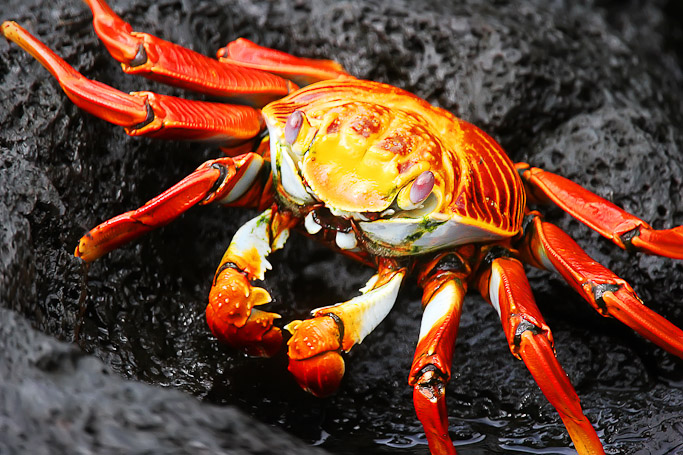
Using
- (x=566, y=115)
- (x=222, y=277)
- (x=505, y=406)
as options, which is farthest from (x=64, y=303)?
(x=566, y=115)

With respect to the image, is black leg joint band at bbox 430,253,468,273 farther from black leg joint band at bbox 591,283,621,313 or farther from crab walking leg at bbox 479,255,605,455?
black leg joint band at bbox 591,283,621,313

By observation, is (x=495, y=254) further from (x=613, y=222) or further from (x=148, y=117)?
(x=148, y=117)

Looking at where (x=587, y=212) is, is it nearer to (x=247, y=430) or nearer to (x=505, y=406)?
(x=505, y=406)

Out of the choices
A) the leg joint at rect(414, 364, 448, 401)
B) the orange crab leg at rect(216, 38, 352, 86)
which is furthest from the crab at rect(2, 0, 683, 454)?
the orange crab leg at rect(216, 38, 352, 86)

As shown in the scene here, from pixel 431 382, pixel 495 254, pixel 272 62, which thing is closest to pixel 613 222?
pixel 495 254

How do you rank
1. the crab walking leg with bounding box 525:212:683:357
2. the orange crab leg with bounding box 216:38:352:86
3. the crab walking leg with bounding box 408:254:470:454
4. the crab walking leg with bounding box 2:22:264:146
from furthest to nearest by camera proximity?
the orange crab leg with bounding box 216:38:352:86 < the crab walking leg with bounding box 2:22:264:146 < the crab walking leg with bounding box 525:212:683:357 < the crab walking leg with bounding box 408:254:470:454

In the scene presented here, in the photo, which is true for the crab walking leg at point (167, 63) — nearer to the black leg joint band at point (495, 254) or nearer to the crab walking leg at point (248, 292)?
the crab walking leg at point (248, 292)
